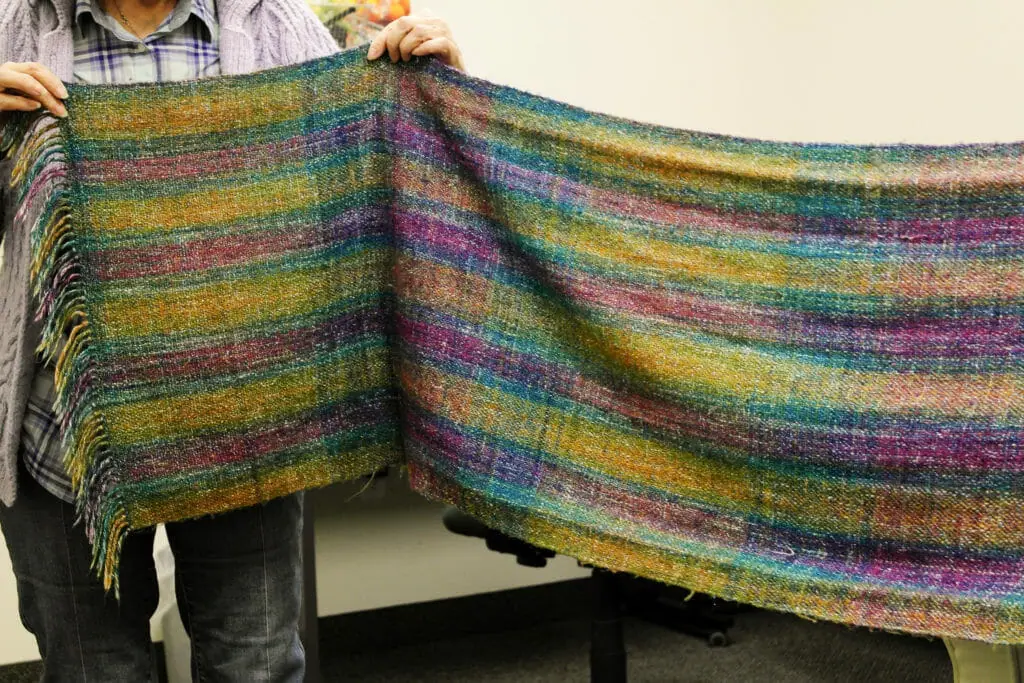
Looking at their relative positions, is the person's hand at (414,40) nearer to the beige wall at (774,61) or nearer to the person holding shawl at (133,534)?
the person holding shawl at (133,534)

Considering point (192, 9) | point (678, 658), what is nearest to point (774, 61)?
point (678, 658)

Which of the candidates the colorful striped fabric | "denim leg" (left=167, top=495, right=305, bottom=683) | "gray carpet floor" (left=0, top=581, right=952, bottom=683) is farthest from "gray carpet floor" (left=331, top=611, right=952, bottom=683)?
the colorful striped fabric

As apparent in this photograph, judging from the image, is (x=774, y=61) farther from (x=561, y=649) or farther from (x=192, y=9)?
(x=192, y=9)

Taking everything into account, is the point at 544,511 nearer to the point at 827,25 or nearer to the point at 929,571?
the point at 929,571

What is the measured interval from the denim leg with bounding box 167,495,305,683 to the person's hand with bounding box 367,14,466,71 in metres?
0.61

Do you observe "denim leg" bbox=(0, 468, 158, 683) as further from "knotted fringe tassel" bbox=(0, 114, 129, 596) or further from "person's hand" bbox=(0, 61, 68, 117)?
"person's hand" bbox=(0, 61, 68, 117)

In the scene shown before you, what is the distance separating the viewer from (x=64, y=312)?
1.25 metres

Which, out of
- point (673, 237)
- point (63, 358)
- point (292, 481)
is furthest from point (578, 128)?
point (63, 358)

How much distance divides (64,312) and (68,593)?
0.34 meters

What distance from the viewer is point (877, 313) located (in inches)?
47.9

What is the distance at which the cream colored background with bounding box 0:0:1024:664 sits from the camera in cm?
249

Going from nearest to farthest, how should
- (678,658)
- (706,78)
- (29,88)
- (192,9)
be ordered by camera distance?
(29,88) → (192,9) → (678,658) → (706,78)

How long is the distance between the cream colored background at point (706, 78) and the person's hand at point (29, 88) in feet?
4.86

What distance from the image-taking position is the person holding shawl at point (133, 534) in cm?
125
